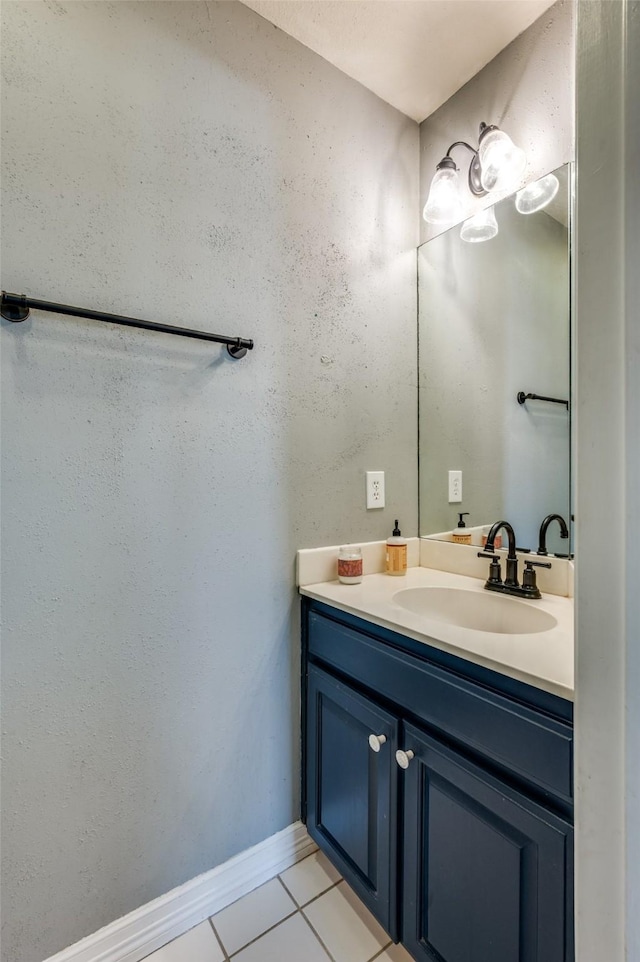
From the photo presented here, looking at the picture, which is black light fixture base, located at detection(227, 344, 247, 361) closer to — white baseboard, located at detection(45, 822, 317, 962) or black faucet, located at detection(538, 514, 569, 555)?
black faucet, located at detection(538, 514, 569, 555)

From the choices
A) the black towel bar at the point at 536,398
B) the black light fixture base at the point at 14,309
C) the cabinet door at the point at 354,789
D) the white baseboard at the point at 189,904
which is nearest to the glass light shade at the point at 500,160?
the black towel bar at the point at 536,398

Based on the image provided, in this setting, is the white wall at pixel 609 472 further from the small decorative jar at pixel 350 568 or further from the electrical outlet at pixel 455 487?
the electrical outlet at pixel 455 487

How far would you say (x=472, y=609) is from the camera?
1.24m

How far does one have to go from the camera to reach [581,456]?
Result: 46 cm

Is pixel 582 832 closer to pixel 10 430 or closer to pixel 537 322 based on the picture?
pixel 10 430

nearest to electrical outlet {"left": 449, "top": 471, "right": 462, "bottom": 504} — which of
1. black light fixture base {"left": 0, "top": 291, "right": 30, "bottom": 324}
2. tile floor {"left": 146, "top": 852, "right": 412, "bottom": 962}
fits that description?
tile floor {"left": 146, "top": 852, "right": 412, "bottom": 962}

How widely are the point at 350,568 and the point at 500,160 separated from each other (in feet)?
4.20

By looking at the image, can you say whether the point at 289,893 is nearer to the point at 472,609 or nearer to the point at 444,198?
the point at 472,609

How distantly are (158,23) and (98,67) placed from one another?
0.69ft

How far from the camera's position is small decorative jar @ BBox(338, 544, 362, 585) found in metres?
1.30

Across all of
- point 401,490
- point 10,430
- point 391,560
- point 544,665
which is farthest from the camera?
point 401,490

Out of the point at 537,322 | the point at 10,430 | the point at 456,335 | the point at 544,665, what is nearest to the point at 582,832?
the point at 544,665

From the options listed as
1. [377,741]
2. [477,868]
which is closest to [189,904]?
[377,741]

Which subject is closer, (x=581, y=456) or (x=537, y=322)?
(x=581, y=456)
